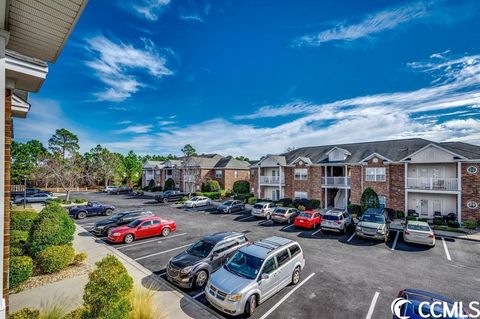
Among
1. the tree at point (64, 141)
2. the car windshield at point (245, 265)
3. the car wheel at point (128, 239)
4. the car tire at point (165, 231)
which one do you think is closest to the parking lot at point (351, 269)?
the car tire at point (165, 231)

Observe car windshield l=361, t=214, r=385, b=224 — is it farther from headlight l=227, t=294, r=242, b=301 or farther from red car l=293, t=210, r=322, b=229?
headlight l=227, t=294, r=242, b=301

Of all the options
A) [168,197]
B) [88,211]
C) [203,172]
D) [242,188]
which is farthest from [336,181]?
[88,211]

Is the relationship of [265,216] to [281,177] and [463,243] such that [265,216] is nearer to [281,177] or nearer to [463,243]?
[281,177]

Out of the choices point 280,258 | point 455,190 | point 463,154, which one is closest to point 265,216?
point 280,258

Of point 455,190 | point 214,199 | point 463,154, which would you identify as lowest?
point 214,199

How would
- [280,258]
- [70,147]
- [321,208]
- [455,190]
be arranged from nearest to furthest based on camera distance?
1. [280,258]
2. [455,190]
3. [321,208]
4. [70,147]

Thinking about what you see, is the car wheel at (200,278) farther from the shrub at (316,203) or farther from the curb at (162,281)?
the shrub at (316,203)

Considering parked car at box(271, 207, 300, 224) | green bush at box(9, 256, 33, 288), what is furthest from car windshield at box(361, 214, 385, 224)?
green bush at box(9, 256, 33, 288)
